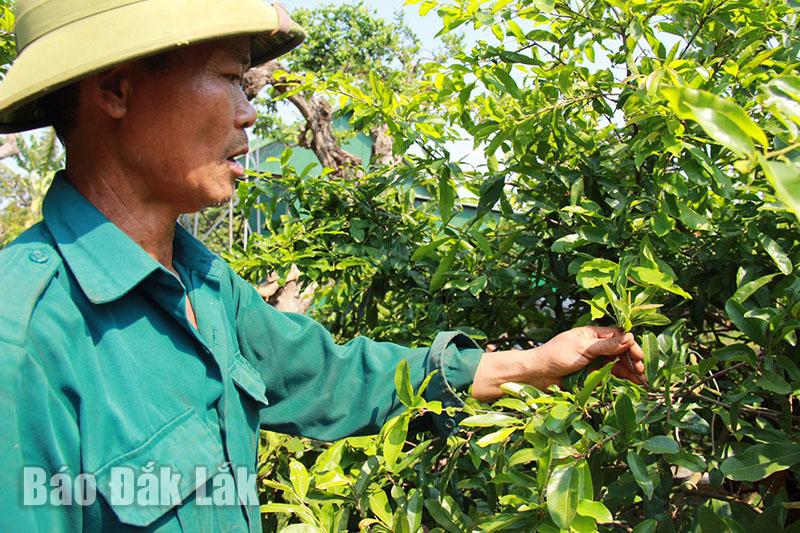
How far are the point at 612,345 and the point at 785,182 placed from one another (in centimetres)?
76

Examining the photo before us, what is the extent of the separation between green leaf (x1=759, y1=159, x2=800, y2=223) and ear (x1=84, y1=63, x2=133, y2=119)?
93 cm

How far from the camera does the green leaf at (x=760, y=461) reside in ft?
3.99

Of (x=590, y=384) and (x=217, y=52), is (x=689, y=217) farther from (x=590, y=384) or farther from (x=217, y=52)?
(x=217, y=52)

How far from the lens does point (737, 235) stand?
1679 mm

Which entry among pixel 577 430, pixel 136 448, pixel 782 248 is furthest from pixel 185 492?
pixel 782 248

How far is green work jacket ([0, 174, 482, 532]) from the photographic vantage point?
98 cm

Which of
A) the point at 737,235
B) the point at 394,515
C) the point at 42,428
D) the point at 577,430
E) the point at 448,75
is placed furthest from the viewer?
the point at 448,75

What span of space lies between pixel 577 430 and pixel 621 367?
0.33 m

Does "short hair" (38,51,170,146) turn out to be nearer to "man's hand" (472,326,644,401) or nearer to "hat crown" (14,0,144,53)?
"hat crown" (14,0,144,53)

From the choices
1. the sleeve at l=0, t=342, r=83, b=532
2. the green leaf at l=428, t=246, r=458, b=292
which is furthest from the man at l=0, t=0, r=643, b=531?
the green leaf at l=428, t=246, r=458, b=292

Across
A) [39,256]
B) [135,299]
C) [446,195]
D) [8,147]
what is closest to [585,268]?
[446,195]

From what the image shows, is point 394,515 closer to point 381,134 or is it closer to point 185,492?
point 185,492

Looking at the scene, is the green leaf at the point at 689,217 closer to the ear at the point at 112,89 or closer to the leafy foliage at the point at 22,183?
the ear at the point at 112,89

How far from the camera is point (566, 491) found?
113cm
